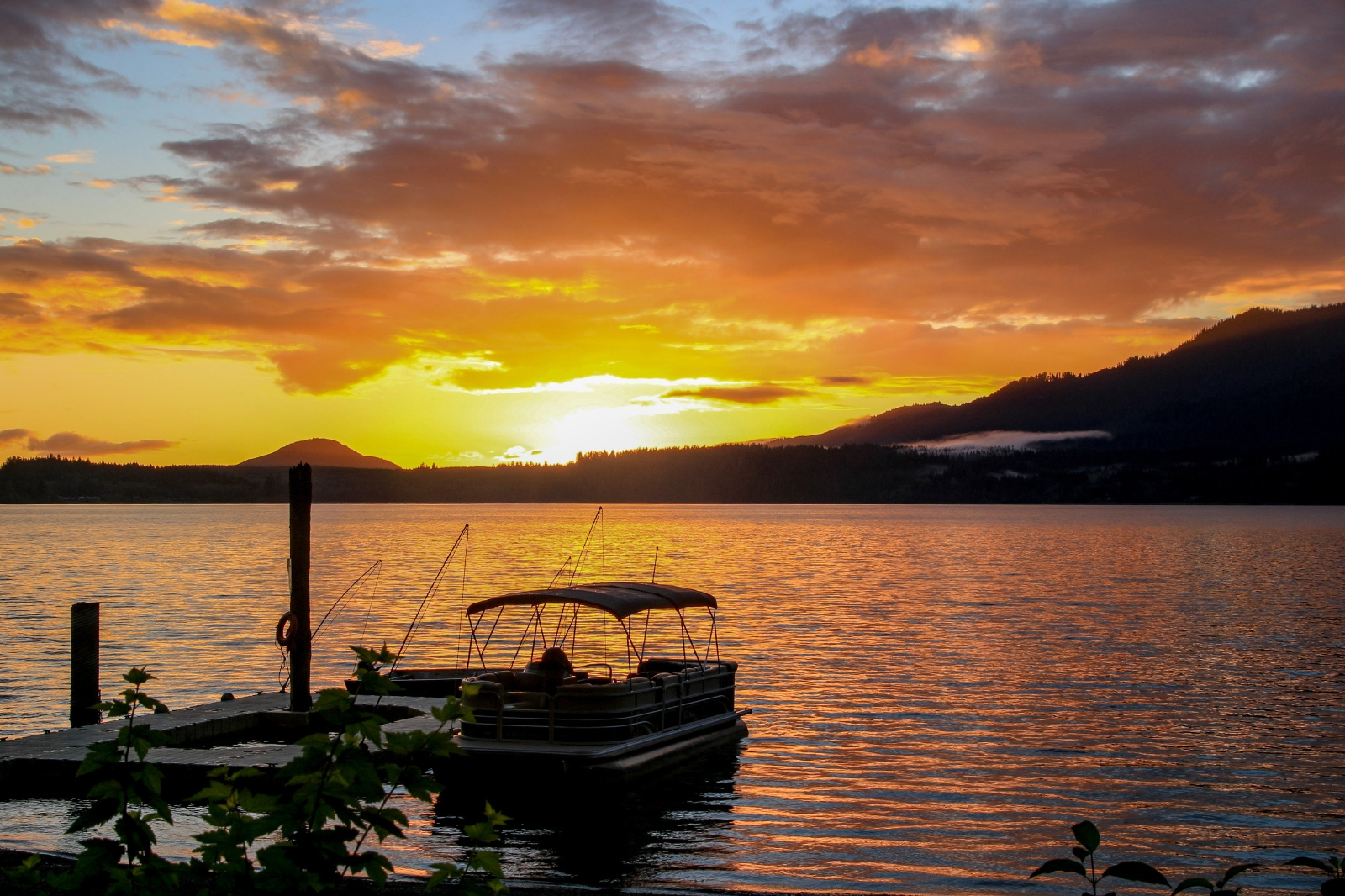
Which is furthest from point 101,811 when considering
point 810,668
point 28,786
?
point 810,668

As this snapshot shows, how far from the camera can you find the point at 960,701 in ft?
100

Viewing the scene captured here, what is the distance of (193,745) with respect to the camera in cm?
2119

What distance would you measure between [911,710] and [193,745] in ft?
57.3

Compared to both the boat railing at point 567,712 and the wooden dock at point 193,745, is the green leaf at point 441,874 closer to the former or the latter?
the wooden dock at point 193,745

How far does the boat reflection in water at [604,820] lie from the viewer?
15516 millimetres

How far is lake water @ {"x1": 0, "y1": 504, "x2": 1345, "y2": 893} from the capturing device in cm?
1631

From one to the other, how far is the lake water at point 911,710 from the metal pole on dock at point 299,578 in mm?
5230

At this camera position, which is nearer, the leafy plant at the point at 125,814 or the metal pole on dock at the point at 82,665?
the leafy plant at the point at 125,814

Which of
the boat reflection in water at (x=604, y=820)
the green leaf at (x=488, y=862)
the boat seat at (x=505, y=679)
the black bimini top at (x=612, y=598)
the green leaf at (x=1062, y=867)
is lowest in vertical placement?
the boat reflection in water at (x=604, y=820)

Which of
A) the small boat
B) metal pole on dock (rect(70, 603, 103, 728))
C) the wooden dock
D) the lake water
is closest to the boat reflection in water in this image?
the lake water

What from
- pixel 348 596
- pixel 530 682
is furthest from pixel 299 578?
pixel 348 596

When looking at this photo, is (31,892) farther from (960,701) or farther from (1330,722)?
(1330,722)

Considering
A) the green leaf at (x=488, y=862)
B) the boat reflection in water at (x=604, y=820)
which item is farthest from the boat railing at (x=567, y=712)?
the green leaf at (x=488, y=862)

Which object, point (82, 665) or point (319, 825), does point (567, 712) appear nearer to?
point (82, 665)
